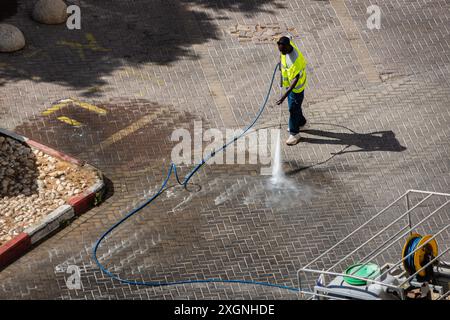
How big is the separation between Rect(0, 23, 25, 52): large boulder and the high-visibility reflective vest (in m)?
5.74

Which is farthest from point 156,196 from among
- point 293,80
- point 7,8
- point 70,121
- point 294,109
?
point 7,8

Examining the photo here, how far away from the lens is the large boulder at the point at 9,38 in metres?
22.8

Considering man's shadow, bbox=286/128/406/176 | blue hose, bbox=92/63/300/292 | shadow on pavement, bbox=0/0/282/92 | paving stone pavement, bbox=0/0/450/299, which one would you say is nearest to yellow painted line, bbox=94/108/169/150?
paving stone pavement, bbox=0/0/450/299

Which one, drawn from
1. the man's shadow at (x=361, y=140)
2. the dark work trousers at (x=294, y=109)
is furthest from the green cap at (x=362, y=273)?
the dark work trousers at (x=294, y=109)

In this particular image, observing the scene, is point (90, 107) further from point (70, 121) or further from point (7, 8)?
point (7, 8)

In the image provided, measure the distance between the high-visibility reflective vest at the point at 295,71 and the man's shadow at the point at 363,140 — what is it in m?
1.06

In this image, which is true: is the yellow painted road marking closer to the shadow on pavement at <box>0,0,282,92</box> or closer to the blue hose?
the shadow on pavement at <box>0,0,282,92</box>

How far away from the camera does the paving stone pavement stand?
17.9 metres

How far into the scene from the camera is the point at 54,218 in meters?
18.4

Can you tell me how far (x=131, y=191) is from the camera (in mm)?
19438

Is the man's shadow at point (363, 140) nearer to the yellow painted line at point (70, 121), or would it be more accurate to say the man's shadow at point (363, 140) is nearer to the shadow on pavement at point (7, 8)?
the yellow painted line at point (70, 121)

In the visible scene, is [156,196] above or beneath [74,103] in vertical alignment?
beneath

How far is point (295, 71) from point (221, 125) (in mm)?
1912

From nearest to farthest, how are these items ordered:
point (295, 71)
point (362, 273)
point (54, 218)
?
1. point (362, 273)
2. point (54, 218)
3. point (295, 71)
